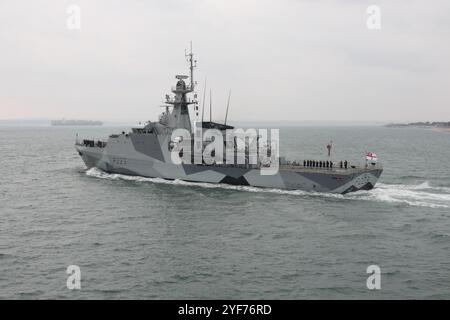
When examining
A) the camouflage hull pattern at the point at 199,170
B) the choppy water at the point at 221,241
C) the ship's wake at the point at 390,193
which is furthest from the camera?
the camouflage hull pattern at the point at 199,170

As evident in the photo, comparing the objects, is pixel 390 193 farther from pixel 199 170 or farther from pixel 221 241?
pixel 221 241

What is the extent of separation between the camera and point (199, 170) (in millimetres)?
36062

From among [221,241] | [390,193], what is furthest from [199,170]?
[390,193]

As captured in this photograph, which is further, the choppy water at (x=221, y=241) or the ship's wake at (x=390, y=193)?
the ship's wake at (x=390, y=193)

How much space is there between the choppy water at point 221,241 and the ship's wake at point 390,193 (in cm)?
14

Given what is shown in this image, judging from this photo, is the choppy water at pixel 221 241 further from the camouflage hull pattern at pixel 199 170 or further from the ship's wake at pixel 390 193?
the camouflage hull pattern at pixel 199 170

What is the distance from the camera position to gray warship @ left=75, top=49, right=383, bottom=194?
32375 mm

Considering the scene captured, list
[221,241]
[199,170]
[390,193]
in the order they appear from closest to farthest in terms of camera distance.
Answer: [221,241] < [390,193] < [199,170]

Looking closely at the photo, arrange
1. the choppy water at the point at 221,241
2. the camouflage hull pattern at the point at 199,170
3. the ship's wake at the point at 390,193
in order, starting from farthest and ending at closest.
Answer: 1. the camouflage hull pattern at the point at 199,170
2. the ship's wake at the point at 390,193
3. the choppy water at the point at 221,241

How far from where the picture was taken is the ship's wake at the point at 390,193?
2975 cm

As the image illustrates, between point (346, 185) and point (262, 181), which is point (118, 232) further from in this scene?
point (346, 185)

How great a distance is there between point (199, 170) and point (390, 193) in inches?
614

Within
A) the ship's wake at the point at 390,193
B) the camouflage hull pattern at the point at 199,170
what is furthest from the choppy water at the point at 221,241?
the camouflage hull pattern at the point at 199,170
